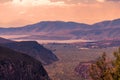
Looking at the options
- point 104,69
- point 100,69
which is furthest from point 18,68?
point 104,69

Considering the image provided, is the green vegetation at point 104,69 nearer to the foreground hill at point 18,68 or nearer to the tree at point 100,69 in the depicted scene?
the tree at point 100,69

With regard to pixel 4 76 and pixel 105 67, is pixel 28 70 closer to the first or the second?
pixel 4 76

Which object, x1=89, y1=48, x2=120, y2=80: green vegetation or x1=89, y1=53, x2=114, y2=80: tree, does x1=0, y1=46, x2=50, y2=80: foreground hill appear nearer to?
x1=89, y1=53, x2=114, y2=80: tree

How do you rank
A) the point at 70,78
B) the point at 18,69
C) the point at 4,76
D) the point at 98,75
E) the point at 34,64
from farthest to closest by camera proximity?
the point at 70,78
the point at 34,64
the point at 18,69
the point at 4,76
the point at 98,75

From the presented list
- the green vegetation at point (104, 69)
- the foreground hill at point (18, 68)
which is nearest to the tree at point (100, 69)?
the green vegetation at point (104, 69)

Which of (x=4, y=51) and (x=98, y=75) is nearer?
(x=98, y=75)

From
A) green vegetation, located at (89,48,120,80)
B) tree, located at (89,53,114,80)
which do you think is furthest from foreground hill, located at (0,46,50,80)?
green vegetation, located at (89,48,120,80)

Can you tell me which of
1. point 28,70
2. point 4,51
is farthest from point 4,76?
point 4,51

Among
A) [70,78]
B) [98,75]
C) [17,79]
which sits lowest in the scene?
[70,78]

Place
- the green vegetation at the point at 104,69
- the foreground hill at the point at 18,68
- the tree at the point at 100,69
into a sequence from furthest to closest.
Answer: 1. the foreground hill at the point at 18,68
2. the tree at the point at 100,69
3. the green vegetation at the point at 104,69
